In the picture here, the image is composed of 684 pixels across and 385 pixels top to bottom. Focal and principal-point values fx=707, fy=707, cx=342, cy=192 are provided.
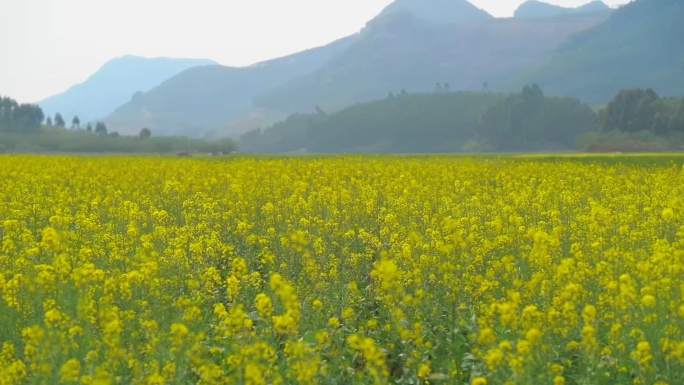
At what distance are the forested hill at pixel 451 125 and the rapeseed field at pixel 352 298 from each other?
5021 inches

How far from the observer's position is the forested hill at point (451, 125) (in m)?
141

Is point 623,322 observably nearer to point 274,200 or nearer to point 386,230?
point 386,230

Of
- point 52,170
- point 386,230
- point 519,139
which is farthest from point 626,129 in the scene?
point 386,230

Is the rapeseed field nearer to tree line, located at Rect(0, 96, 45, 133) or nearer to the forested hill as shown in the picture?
the forested hill

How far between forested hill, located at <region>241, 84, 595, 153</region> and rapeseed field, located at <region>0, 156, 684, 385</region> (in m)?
128

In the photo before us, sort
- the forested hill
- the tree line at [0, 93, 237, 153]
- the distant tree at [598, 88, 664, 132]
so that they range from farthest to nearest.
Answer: the forested hill → the tree line at [0, 93, 237, 153] → the distant tree at [598, 88, 664, 132]

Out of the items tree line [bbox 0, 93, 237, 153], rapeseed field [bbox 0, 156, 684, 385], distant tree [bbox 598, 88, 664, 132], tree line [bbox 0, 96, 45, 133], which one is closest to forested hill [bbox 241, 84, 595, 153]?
distant tree [bbox 598, 88, 664, 132]

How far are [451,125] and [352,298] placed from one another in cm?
16398

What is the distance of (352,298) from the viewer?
9727 mm

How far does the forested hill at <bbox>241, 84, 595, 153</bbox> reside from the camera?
140625 mm

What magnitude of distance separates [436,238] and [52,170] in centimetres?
1992

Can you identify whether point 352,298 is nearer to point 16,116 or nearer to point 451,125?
point 16,116

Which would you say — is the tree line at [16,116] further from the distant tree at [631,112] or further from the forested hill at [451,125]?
the distant tree at [631,112]

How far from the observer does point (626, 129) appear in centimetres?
10344
